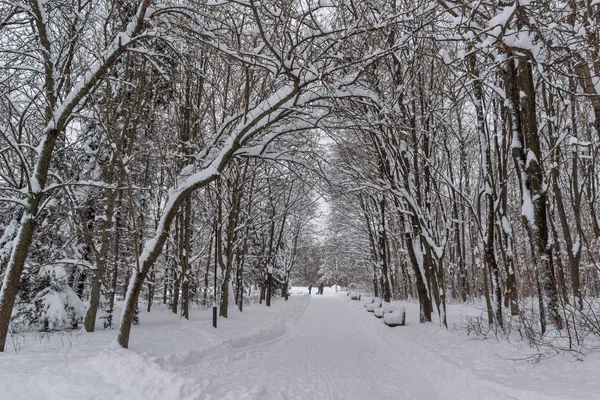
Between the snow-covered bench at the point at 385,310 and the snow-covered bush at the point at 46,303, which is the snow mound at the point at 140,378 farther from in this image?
the snow-covered bench at the point at 385,310

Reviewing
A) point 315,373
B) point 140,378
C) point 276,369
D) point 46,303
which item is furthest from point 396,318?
point 46,303

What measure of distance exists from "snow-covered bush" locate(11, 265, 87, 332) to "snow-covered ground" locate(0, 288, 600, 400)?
2931 millimetres

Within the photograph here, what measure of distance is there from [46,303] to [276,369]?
760 cm

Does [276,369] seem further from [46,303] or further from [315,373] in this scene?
[46,303]

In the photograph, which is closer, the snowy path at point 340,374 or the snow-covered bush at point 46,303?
the snowy path at point 340,374

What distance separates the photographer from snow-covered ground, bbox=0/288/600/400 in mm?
4473

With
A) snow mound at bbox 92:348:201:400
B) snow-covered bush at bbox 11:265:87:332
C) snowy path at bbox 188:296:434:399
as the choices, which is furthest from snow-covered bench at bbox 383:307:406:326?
snow-covered bush at bbox 11:265:87:332

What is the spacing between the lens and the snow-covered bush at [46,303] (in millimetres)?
10250

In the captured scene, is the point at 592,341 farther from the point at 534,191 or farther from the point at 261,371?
the point at 261,371

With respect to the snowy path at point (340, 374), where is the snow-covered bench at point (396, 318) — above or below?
above

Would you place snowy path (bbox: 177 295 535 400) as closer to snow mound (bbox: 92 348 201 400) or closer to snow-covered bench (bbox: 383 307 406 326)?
snow mound (bbox: 92 348 201 400)

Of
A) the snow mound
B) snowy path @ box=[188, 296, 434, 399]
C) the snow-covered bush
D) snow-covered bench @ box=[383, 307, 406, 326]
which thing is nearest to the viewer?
the snow mound

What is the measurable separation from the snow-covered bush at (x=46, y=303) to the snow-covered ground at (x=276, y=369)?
9.61 ft

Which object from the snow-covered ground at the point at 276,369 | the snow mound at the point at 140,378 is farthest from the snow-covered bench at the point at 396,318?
the snow mound at the point at 140,378
